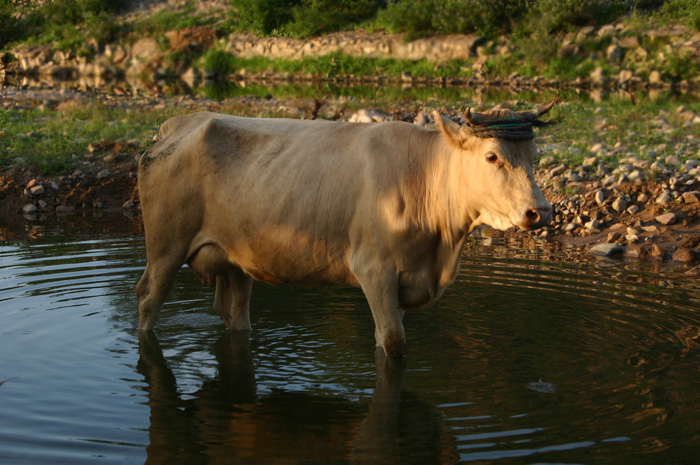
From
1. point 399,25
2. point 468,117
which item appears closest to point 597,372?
point 468,117

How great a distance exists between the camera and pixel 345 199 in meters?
6.29

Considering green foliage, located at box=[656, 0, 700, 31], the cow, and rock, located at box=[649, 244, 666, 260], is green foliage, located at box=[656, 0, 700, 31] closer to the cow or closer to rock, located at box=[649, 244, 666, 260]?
rock, located at box=[649, 244, 666, 260]

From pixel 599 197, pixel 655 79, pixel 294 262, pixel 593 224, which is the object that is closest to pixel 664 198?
pixel 599 197

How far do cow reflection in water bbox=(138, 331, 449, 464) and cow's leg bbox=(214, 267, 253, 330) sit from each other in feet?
3.55

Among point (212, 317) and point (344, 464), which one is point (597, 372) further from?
point (212, 317)

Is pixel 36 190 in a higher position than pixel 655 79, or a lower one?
lower

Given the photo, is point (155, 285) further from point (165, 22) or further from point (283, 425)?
point (165, 22)

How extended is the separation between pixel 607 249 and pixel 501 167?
5325 millimetres

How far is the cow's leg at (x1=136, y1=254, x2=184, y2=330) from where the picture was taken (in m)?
7.18

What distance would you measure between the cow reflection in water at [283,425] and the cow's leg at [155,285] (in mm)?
1056

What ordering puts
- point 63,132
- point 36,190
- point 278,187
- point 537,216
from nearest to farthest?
1. point 537,216
2. point 278,187
3. point 36,190
4. point 63,132

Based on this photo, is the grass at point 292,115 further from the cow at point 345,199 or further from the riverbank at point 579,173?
the cow at point 345,199

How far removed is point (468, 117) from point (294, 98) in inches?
812

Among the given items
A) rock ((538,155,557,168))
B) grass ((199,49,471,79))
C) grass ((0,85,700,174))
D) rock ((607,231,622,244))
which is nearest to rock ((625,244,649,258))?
rock ((607,231,622,244))
